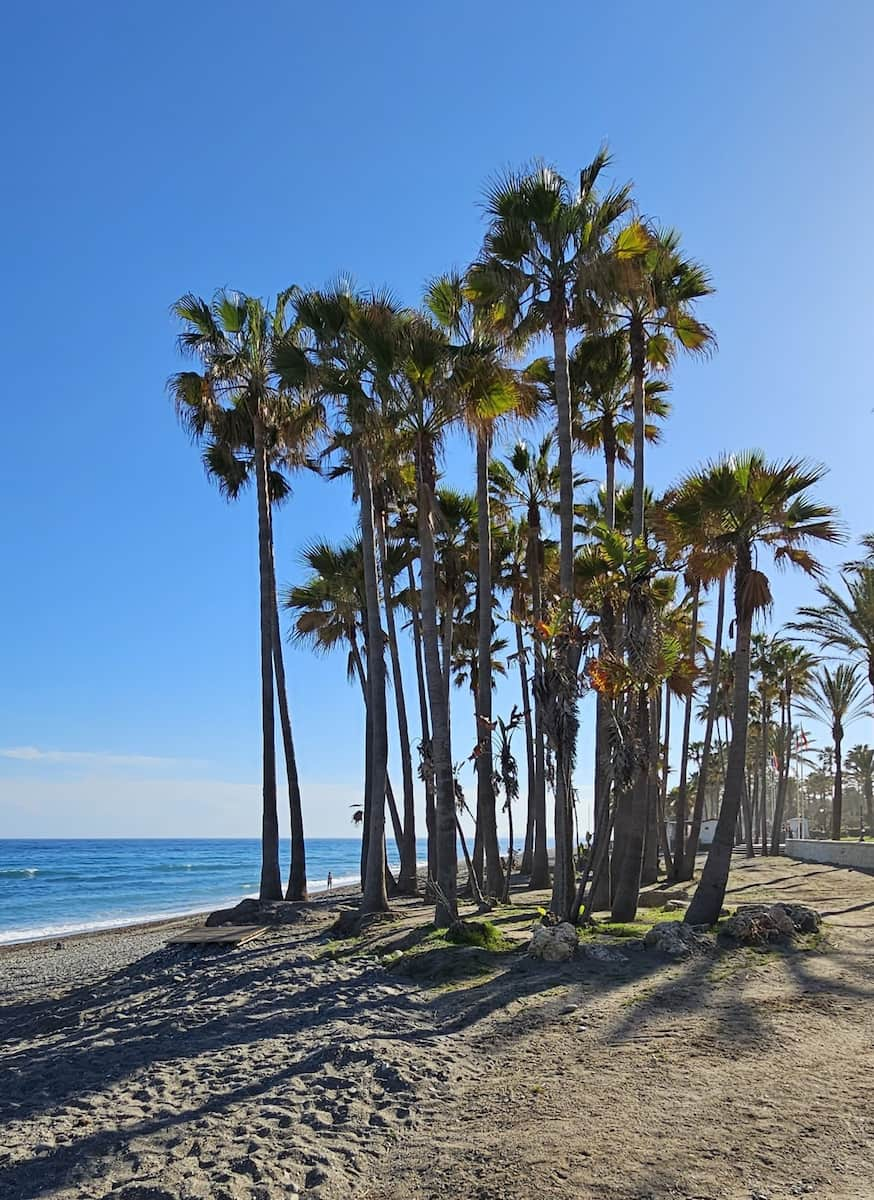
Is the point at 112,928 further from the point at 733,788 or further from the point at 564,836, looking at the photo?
the point at 733,788

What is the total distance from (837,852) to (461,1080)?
31.3 m

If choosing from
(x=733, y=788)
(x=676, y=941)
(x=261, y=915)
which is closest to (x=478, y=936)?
(x=676, y=941)

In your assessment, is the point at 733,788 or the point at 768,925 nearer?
the point at 768,925

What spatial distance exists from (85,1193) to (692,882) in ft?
80.5

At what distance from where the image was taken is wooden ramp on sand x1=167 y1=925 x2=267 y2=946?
18.9m

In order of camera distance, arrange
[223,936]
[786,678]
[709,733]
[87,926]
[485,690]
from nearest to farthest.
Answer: [223,936] → [485,690] → [709,733] → [87,926] → [786,678]

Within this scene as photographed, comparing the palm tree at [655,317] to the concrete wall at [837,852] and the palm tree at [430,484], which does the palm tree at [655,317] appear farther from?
the concrete wall at [837,852]

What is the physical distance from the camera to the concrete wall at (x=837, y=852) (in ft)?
105

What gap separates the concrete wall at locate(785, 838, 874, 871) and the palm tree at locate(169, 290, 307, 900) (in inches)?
803

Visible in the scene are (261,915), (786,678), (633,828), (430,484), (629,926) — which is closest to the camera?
(629,926)

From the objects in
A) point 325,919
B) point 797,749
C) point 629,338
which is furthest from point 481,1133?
point 797,749

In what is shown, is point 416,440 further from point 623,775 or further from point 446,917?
point 446,917

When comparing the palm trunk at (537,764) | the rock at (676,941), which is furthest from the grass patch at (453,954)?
the palm trunk at (537,764)

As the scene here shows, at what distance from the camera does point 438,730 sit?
652 inches
